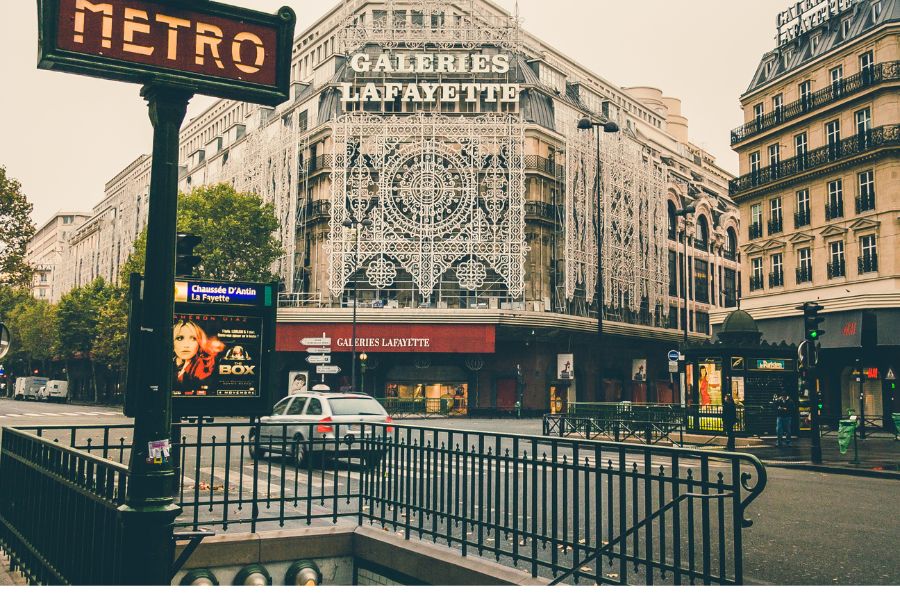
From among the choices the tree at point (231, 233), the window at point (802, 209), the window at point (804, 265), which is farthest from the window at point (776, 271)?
the tree at point (231, 233)

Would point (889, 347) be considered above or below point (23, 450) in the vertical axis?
above

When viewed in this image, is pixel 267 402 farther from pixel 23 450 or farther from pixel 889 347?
pixel 889 347

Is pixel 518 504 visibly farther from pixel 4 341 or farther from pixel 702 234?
pixel 702 234

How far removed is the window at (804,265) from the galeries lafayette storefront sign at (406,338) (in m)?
16.3

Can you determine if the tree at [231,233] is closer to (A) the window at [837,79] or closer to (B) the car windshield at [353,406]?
(B) the car windshield at [353,406]

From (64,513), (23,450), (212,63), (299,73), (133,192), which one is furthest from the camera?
(133,192)

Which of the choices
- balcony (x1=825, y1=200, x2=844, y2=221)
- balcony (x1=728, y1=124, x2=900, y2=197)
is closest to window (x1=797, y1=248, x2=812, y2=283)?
balcony (x1=825, y1=200, x2=844, y2=221)

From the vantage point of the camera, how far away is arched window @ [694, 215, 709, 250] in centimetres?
6931

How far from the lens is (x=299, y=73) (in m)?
58.8

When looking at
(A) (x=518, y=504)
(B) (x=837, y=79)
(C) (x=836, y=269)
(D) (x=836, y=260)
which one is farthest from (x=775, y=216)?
(A) (x=518, y=504)

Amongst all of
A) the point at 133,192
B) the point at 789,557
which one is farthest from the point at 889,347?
the point at 133,192

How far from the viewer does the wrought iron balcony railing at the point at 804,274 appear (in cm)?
4047

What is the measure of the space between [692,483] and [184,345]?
557 centimetres

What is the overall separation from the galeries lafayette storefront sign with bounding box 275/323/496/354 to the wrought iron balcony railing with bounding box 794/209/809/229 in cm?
1698
